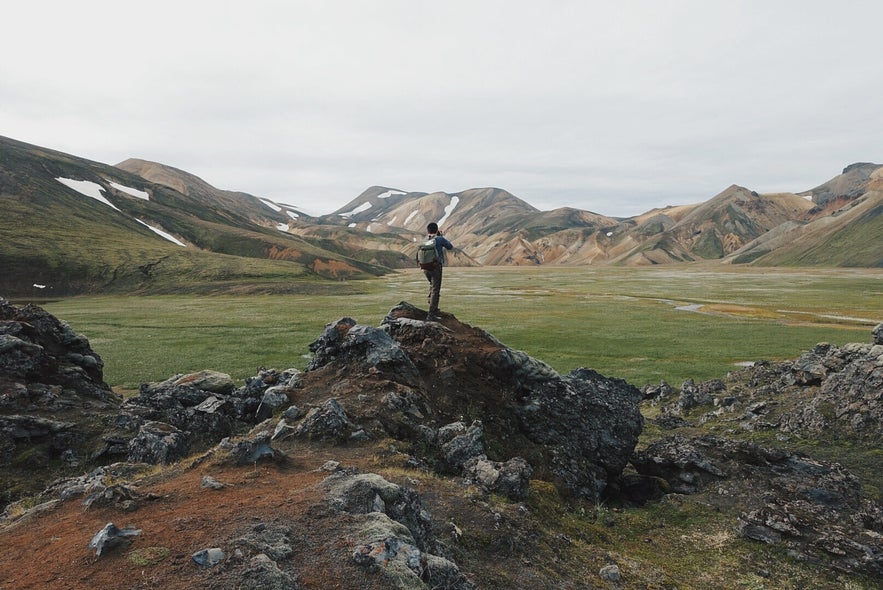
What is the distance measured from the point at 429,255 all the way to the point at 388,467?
33.3 feet

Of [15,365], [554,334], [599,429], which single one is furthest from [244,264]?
[599,429]

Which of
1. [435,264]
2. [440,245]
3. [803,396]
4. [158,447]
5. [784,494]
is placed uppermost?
[440,245]

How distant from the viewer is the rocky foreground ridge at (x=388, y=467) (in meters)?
8.51

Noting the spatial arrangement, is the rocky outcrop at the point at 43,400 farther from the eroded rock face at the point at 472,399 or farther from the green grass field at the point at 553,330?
the green grass field at the point at 553,330

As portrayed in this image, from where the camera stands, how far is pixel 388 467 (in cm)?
1390

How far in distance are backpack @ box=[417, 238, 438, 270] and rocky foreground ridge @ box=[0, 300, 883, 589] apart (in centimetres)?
327

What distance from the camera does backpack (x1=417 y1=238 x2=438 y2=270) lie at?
21.0 metres

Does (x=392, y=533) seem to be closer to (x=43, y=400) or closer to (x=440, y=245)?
(x=440, y=245)

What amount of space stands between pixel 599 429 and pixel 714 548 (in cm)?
637

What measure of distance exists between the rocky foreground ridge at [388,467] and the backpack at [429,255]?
3267 millimetres

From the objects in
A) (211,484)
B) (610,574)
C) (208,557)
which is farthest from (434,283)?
(208,557)

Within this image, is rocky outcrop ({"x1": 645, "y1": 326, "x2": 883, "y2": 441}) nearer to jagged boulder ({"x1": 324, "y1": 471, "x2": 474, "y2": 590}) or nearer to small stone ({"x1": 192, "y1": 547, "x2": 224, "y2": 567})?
jagged boulder ({"x1": 324, "y1": 471, "x2": 474, "y2": 590})

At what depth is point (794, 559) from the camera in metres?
13.6

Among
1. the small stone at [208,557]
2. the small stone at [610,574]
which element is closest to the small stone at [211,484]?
the small stone at [208,557]
